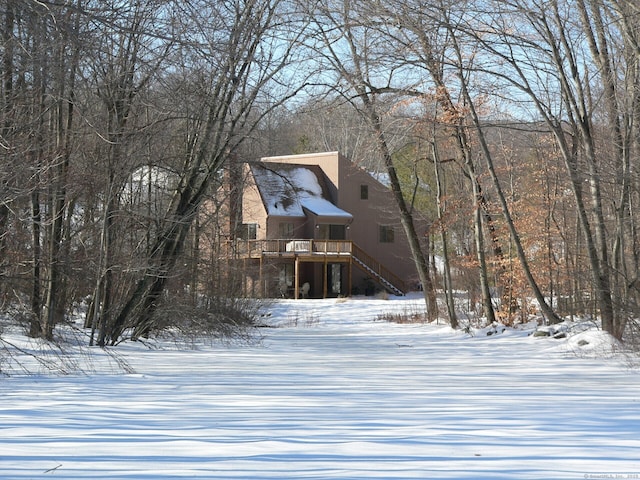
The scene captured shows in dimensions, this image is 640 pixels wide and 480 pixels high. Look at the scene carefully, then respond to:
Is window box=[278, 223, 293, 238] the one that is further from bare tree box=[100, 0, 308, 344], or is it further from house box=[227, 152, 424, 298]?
bare tree box=[100, 0, 308, 344]

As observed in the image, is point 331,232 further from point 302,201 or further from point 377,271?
point 377,271

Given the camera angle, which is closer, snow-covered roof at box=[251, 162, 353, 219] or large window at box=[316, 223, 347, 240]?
snow-covered roof at box=[251, 162, 353, 219]

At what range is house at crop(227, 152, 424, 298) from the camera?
48.2 meters

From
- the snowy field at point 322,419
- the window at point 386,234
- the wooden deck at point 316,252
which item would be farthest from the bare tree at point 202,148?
the window at point 386,234

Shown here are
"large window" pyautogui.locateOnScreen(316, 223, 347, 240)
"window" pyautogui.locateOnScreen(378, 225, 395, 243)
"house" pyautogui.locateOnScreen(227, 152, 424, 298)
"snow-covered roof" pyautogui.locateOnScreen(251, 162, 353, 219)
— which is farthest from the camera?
"window" pyautogui.locateOnScreen(378, 225, 395, 243)

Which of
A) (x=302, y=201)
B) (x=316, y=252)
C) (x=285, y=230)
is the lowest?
(x=316, y=252)

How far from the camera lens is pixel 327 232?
5078 cm

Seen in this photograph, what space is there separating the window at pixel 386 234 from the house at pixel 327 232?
0.06 metres

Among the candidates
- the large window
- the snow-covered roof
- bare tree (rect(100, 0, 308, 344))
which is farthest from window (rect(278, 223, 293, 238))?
bare tree (rect(100, 0, 308, 344))

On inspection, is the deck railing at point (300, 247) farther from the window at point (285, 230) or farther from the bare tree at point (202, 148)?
the bare tree at point (202, 148)

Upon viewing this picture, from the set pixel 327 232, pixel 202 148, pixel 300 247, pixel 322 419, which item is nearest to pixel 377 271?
pixel 327 232

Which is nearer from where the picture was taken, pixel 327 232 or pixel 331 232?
pixel 327 232

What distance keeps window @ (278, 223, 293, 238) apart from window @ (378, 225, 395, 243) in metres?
6.09

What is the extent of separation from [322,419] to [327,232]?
4225 centimetres
